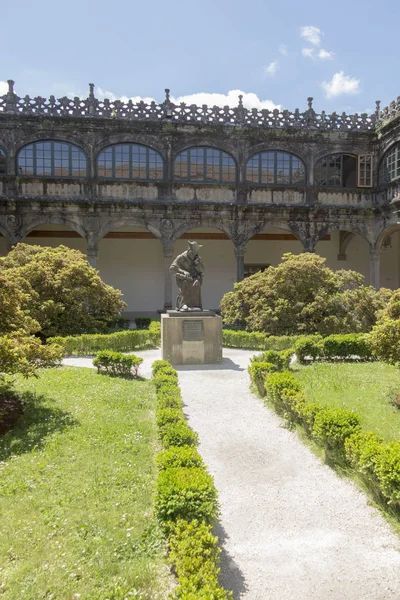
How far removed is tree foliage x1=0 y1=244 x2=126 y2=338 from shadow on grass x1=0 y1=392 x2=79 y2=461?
5936 millimetres

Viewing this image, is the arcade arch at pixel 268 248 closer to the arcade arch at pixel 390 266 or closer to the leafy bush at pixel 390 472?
the arcade arch at pixel 390 266

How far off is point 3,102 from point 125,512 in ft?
67.4

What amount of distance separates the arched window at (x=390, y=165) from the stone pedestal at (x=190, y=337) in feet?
43.7

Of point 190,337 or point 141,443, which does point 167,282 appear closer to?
point 190,337

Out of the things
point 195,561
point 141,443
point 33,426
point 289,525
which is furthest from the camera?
point 33,426

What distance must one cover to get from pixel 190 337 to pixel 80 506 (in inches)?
293

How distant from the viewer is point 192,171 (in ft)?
68.1

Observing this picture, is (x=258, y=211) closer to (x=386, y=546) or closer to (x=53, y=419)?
(x=53, y=419)

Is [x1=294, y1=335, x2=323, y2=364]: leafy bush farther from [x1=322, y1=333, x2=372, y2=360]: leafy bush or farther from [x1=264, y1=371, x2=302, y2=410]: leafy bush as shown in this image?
[x1=264, y1=371, x2=302, y2=410]: leafy bush

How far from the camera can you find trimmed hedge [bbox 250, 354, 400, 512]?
4508mm

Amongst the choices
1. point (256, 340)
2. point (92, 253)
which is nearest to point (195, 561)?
point (256, 340)

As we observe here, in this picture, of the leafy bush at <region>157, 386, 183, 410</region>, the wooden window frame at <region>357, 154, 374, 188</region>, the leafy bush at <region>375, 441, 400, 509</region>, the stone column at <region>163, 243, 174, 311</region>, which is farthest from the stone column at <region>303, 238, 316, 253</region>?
the leafy bush at <region>375, 441, 400, 509</region>

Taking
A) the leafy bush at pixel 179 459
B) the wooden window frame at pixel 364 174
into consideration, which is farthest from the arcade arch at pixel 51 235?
the leafy bush at pixel 179 459

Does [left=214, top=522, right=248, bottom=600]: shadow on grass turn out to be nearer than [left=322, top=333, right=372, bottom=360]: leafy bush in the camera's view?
Yes
